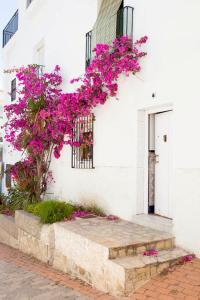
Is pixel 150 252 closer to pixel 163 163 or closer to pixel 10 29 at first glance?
pixel 163 163

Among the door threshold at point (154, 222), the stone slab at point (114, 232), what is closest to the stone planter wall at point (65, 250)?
the stone slab at point (114, 232)

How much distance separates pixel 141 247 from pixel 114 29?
5200 millimetres

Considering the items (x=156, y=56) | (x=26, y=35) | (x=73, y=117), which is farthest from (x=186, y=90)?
(x=26, y=35)

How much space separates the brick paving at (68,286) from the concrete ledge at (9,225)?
2002mm

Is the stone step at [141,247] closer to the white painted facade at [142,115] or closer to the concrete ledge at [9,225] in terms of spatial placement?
the white painted facade at [142,115]

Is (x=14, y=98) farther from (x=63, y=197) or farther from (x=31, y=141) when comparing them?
(x=63, y=197)

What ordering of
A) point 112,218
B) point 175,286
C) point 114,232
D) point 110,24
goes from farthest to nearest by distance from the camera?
point 110,24, point 112,218, point 114,232, point 175,286

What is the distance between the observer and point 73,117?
8672 mm

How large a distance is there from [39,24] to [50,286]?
10.0 metres

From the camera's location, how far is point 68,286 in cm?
522

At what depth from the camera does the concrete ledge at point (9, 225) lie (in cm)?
870

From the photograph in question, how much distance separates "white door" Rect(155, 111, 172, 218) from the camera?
6.51 meters

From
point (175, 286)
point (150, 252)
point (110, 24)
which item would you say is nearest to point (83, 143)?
point (110, 24)

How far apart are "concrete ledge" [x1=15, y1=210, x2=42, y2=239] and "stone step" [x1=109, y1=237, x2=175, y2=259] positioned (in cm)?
271
